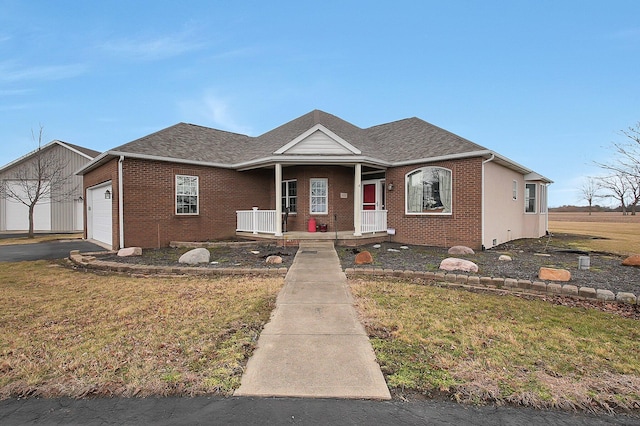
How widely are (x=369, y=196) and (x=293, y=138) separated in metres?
4.40

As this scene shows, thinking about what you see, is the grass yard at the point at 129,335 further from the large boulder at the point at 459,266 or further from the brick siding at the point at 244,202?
the brick siding at the point at 244,202

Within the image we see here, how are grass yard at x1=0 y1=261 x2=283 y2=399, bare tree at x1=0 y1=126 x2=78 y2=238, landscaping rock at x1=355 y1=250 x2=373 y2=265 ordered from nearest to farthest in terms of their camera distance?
grass yard at x1=0 y1=261 x2=283 y2=399 < landscaping rock at x1=355 y1=250 x2=373 y2=265 < bare tree at x1=0 y1=126 x2=78 y2=238

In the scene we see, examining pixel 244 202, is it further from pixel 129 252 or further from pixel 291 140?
pixel 129 252

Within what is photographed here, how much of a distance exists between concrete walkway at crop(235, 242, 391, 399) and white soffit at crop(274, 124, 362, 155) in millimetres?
7451

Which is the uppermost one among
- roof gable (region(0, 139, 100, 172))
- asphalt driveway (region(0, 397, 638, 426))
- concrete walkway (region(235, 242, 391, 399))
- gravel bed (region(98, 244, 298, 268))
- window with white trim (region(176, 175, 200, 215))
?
roof gable (region(0, 139, 100, 172))

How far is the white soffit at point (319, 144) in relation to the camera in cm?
1209

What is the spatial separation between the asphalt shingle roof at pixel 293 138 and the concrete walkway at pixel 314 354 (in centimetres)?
830

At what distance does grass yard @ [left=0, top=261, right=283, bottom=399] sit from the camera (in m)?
2.73

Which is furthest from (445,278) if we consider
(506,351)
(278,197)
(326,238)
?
(278,197)

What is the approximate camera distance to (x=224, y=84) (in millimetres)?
16625

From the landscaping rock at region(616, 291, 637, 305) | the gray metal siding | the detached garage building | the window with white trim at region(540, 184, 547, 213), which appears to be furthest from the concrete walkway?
the detached garage building

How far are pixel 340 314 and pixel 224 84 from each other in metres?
15.7

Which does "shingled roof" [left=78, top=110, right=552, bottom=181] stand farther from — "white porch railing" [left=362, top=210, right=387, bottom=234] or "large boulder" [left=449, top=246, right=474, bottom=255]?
"large boulder" [left=449, top=246, right=474, bottom=255]

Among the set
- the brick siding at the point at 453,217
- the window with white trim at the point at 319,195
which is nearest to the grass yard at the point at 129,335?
the window with white trim at the point at 319,195
